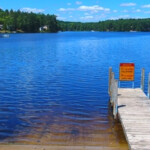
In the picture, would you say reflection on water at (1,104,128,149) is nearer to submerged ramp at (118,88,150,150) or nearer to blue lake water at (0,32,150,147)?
blue lake water at (0,32,150,147)

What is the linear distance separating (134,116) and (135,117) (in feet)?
0.54

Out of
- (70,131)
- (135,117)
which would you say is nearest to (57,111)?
(70,131)

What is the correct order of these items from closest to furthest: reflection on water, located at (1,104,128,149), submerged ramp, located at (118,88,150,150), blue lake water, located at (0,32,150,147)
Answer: submerged ramp, located at (118,88,150,150) → reflection on water, located at (1,104,128,149) → blue lake water, located at (0,32,150,147)

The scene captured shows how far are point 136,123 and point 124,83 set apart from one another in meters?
13.7

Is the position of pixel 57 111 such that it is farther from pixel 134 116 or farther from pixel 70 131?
pixel 134 116

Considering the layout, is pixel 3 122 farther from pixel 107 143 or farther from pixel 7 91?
pixel 7 91

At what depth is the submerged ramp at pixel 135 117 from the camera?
10445 mm

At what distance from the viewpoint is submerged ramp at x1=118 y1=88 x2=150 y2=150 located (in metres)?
10.4

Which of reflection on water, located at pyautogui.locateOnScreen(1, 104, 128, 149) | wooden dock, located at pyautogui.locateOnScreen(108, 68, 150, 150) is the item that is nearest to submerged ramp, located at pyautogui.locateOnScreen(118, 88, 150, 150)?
wooden dock, located at pyautogui.locateOnScreen(108, 68, 150, 150)

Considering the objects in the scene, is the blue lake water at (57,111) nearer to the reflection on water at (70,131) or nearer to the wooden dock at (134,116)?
the reflection on water at (70,131)

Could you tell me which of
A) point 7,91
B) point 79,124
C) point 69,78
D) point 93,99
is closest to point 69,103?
point 93,99

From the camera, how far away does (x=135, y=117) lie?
43.7 feet

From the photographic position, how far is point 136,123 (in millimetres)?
12461

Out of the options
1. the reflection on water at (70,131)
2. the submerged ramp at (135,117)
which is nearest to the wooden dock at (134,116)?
the submerged ramp at (135,117)
